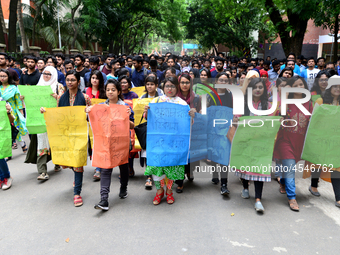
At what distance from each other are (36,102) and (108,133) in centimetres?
187

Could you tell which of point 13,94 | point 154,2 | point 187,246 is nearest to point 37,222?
point 187,246

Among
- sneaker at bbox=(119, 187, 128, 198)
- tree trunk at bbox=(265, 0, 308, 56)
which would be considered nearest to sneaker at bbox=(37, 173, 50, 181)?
sneaker at bbox=(119, 187, 128, 198)

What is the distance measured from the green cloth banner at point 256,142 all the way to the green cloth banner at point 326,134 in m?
0.54

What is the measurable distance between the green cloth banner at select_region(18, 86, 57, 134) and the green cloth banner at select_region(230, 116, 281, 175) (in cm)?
311

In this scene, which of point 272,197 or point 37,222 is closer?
point 37,222

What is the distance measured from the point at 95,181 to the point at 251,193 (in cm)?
259

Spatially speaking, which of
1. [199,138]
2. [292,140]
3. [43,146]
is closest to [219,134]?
[199,138]

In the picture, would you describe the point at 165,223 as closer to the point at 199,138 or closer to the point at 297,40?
the point at 199,138

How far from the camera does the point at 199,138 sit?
14.9 ft

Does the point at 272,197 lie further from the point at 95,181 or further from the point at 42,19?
the point at 42,19

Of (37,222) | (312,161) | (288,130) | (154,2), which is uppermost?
(154,2)

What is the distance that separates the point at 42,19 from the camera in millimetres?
21359

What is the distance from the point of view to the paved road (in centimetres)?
313

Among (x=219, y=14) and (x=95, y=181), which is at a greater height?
(x=219, y=14)
